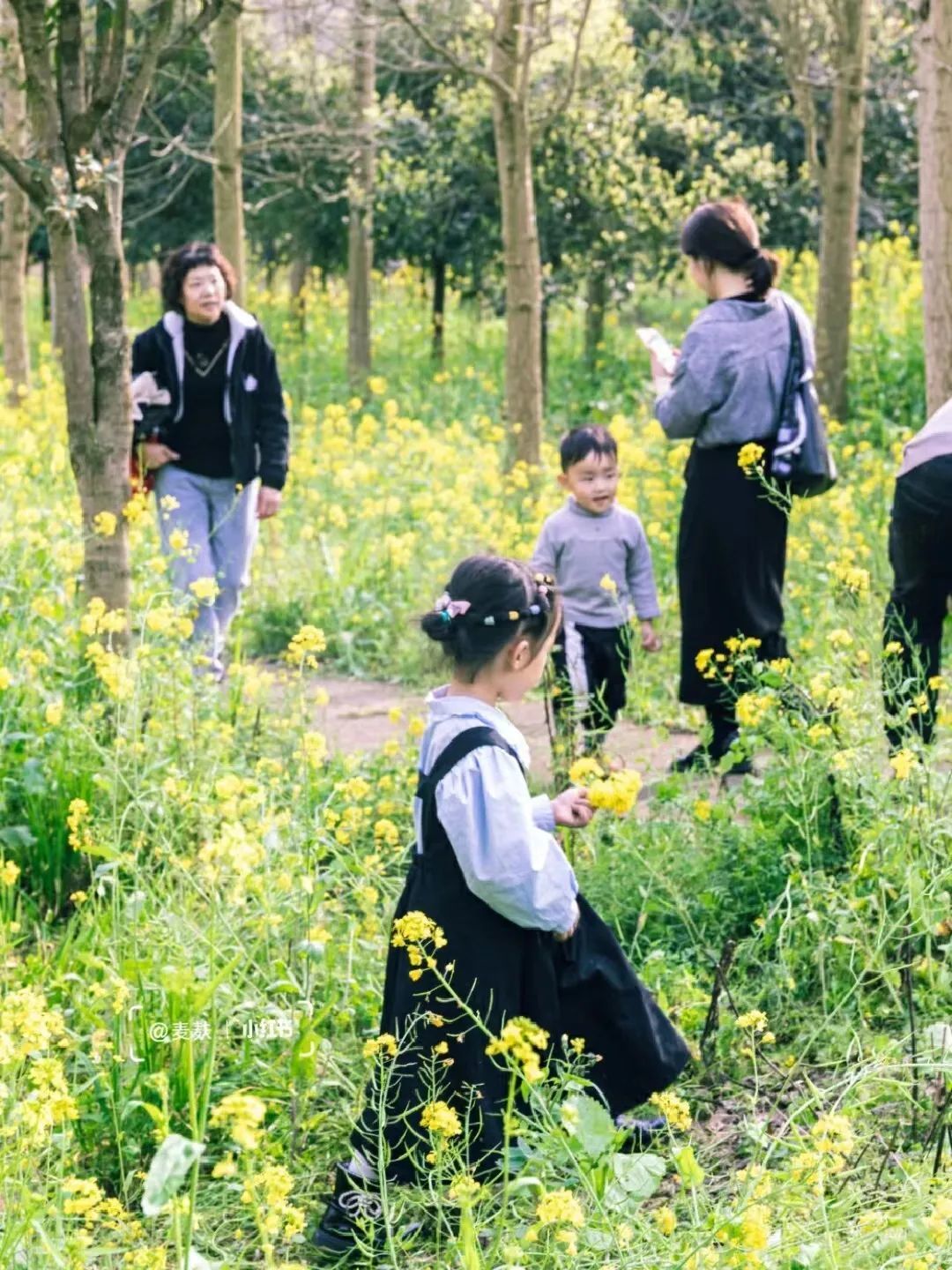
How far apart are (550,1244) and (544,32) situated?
22.8ft

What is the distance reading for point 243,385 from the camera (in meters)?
6.03

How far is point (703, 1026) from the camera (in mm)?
3654

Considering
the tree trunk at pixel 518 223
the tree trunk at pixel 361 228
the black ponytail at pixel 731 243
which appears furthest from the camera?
the tree trunk at pixel 361 228

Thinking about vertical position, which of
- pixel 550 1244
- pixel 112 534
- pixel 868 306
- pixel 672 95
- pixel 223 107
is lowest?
pixel 550 1244

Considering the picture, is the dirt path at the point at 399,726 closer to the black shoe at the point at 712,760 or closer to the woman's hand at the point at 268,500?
the black shoe at the point at 712,760

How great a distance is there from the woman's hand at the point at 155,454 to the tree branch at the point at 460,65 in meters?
2.20

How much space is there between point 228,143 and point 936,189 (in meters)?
4.45

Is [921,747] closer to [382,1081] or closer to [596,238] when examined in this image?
[382,1081]

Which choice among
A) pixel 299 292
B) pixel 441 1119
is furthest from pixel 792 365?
pixel 299 292

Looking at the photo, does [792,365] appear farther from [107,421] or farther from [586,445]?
[107,421]

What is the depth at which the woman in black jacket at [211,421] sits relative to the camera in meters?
5.91

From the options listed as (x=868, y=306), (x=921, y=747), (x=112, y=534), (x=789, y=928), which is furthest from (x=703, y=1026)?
(x=868, y=306)

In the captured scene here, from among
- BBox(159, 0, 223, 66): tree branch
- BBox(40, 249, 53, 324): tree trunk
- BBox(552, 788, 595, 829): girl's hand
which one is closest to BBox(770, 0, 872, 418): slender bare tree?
BBox(159, 0, 223, 66): tree branch

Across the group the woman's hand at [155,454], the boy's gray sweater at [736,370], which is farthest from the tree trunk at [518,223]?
the boy's gray sweater at [736,370]
